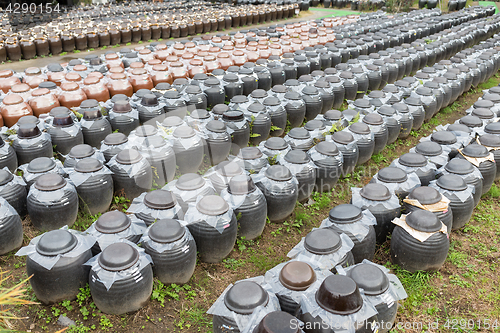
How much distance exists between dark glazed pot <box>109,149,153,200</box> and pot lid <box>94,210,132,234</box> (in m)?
1.37

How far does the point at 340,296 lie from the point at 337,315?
0.17 meters

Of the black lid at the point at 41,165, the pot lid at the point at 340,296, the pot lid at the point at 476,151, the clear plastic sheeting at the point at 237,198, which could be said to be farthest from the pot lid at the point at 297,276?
the pot lid at the point at 476,151

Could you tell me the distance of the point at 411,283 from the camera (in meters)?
4.57

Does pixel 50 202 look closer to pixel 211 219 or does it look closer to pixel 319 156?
pixel 211 219

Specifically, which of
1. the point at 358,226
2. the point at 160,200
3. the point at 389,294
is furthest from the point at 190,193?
the point at 389,294

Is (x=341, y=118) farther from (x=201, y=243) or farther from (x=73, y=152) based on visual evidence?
(x=73, y=152)

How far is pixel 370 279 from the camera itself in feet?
12.1

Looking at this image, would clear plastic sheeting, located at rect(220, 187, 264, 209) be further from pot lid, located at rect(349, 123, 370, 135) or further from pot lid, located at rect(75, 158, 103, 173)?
pot lid, located at rect(349, 123, 370, 135)

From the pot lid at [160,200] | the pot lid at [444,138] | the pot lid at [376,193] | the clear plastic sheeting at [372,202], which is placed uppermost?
the pot lid at [444,138]

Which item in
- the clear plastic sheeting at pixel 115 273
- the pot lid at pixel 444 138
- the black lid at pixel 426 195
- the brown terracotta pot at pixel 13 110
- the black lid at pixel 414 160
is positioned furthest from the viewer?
the brown terracotta pot at pixel 13 110

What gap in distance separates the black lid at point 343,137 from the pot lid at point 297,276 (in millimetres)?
3278

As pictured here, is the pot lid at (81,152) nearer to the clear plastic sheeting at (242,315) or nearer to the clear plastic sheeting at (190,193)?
the clear plastic sheeting at (190,193)

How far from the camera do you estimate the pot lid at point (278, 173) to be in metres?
5.43

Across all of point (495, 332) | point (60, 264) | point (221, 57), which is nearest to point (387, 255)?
point (495, 332)
